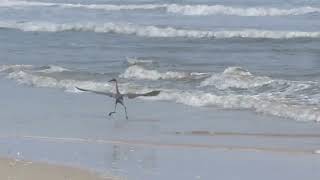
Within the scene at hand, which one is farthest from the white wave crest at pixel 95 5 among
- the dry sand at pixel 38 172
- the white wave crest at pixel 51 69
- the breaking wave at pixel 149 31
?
the dry sand at pixel 38 172

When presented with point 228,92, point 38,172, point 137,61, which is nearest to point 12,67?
point 137,61

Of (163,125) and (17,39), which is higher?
(163,125)

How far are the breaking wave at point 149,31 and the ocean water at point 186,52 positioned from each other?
0.11ft

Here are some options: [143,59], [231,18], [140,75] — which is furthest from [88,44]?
[231,18]

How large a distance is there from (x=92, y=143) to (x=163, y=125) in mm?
1567

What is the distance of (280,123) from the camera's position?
1093cm

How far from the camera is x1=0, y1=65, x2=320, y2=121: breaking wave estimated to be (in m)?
11.8

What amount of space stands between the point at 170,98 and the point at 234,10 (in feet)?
72.7

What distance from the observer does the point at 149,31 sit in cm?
2692

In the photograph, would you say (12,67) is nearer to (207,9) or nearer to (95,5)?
(207,9)

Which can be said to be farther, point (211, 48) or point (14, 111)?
point (211, 48)

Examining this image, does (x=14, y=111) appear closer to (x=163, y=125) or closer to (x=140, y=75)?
(x=163, y=125)

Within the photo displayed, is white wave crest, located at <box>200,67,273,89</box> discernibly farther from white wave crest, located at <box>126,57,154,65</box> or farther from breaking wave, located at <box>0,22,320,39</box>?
breaking wave, located at <box>0,22,320,39</box>

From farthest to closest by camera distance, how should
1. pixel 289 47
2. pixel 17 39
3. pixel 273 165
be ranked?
pixel 17 39 < pixel 289 47 < pixel 273 165
